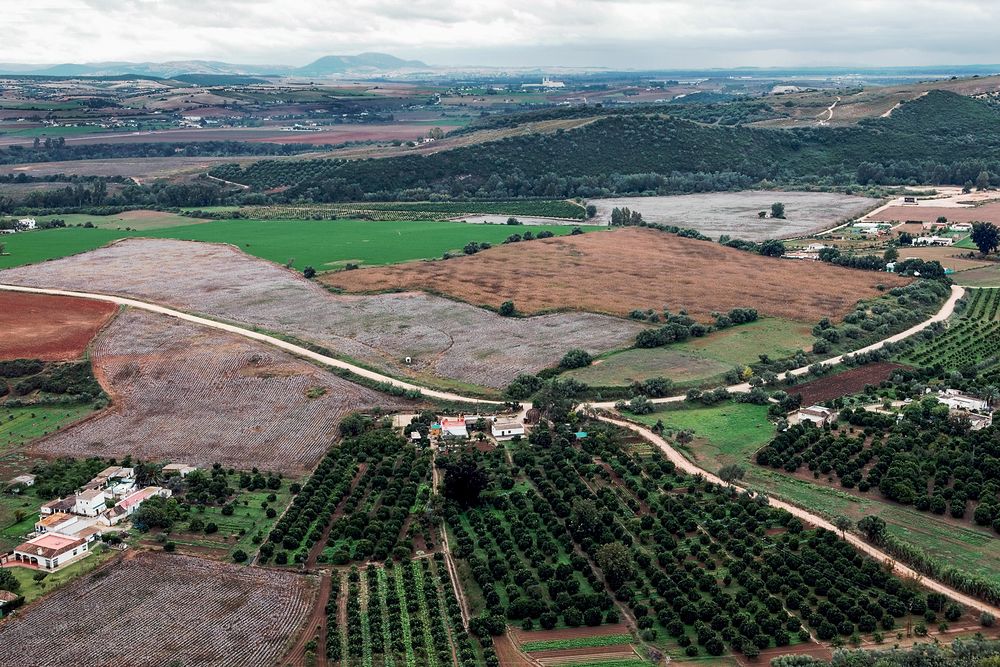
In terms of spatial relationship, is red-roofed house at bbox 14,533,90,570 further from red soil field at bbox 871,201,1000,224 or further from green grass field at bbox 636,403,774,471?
red soil field at bbox 871,201,1000,224

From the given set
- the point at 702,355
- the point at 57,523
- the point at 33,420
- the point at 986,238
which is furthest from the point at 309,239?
the point at 986,238

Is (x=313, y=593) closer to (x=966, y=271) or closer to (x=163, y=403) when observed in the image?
(x=163, y=403)

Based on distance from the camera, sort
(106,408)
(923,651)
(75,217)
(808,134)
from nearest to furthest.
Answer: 1. (923,651)
2. (106,408)
3. (75,217)
4. (808,134)

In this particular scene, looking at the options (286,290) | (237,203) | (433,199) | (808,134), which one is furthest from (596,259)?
(808,134)

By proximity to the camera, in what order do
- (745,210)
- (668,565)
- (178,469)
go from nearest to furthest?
(668,565)
(178,469)
(745,210)

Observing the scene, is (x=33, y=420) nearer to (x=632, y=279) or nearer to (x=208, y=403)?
(x=208, y=403)

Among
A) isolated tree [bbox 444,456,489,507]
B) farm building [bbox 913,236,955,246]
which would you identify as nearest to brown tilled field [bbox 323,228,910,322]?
farm building [bbox 913,236,955,246]

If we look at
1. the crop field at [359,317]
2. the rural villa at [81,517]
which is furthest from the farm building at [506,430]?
the rural villa at [81,517]
